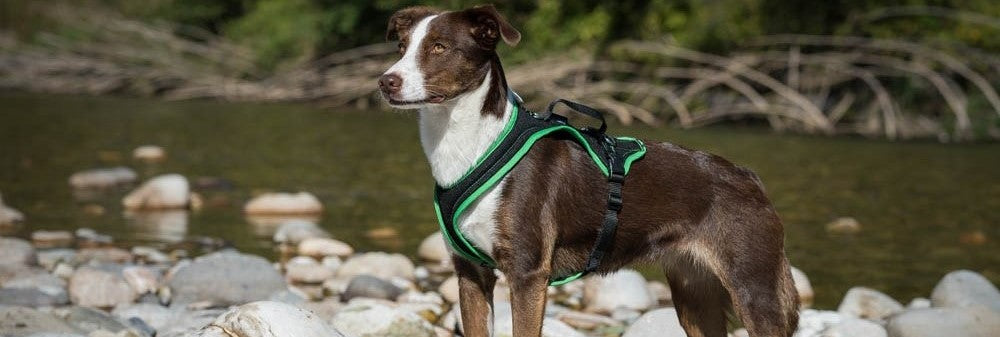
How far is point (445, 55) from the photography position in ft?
14.6

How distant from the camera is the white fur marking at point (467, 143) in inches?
177

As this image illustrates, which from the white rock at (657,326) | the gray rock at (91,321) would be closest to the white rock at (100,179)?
the gray rock at (91,321)

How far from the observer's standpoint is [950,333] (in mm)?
6430

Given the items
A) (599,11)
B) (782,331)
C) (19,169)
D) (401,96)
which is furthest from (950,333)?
(599,11)

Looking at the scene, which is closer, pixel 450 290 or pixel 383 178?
pixel 450 290

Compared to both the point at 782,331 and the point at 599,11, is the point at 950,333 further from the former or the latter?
the point at 599,11

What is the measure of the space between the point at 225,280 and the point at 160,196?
396 cm

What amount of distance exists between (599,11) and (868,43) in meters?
5.96

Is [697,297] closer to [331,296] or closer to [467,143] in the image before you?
[467,143]

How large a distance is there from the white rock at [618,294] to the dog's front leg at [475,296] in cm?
304

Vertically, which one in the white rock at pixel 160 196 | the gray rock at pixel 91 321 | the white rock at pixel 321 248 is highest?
the gray rock at pixel 91 321

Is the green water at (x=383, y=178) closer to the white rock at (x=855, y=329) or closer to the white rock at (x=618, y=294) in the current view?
the white rock at (x=618, y=294)

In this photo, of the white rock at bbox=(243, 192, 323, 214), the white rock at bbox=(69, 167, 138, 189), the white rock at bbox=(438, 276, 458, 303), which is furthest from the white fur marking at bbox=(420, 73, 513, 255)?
the white rock at bbox=(69, 167, 138, 189)

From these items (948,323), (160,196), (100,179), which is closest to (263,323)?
(948,323)
